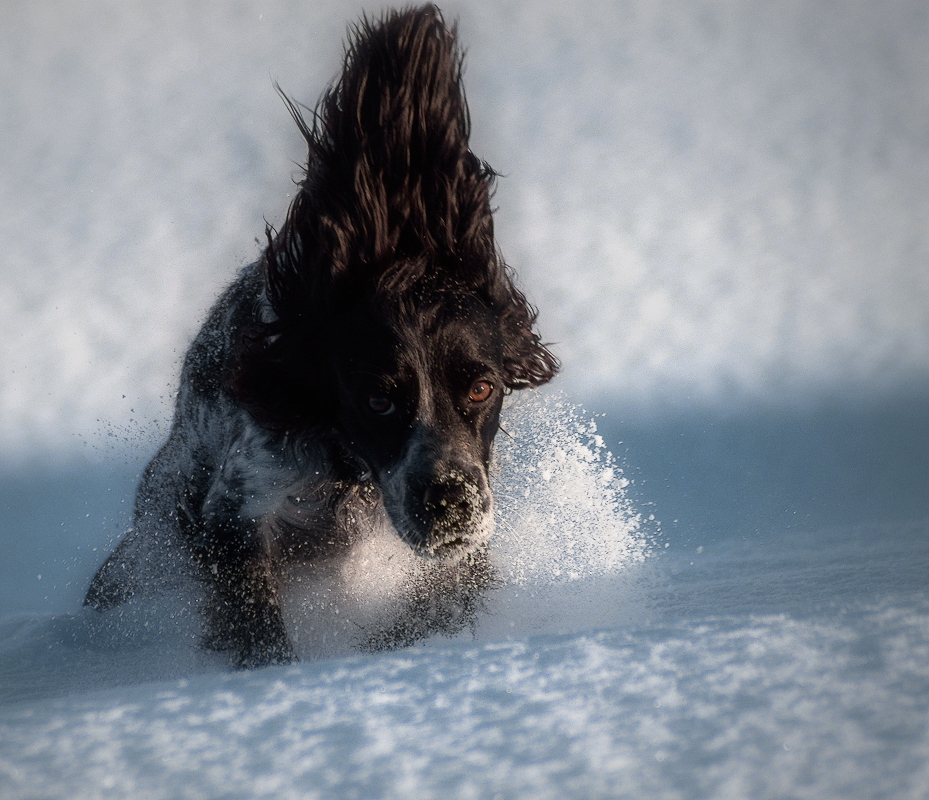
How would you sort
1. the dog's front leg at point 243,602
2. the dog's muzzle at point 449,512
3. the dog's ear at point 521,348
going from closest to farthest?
the dog's muzzle at point 449,512
the dog's front leg at point 243,602
the dog's ear at point 521,348

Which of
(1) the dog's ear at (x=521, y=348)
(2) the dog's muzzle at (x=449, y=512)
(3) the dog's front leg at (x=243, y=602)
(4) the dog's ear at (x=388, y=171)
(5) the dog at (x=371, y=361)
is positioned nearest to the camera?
(2) the dog's muzzle at (x=449, y=512)

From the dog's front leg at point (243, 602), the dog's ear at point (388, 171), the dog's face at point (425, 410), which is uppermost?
the dog's ear at point (388, 171)

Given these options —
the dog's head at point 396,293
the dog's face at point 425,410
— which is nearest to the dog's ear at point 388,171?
the dog's head at point 396,293

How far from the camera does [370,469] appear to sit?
2.77m

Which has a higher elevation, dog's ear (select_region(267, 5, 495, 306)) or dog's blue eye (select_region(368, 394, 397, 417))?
dog's ear (select_region(267, 5, 495, 306))

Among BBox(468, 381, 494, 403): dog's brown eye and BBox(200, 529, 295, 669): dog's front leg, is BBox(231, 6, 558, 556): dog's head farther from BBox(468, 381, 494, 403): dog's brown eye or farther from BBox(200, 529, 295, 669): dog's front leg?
BBox(200, 529, 295, 669): dog's front leg

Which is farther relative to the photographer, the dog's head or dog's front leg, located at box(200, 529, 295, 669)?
dog's front leg, located at box(200, 529, 295, 669)

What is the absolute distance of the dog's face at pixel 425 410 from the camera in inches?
96.6

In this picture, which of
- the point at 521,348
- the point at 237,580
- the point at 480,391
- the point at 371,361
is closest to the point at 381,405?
the point at 371,361

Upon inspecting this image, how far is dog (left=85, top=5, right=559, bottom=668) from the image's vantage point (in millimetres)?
2537

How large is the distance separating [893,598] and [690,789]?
130 centimetres

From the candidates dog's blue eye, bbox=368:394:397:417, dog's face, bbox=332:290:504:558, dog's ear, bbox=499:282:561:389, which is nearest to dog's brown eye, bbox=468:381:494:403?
dog's face, bbox=332:290:504:558

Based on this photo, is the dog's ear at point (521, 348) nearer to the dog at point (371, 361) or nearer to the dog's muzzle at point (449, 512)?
the dog at point (371, 361)

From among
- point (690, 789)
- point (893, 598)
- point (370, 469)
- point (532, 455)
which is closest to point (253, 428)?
point (370, 469)
